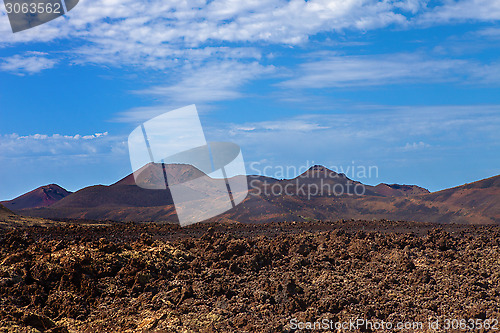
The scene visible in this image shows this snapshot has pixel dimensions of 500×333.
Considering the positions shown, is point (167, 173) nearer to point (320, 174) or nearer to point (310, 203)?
point (320, 174)

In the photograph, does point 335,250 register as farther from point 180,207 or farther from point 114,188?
point 114,188

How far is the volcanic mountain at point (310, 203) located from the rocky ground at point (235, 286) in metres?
26.3

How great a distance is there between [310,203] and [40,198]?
56.4m

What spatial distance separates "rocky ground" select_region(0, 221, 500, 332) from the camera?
970 centimetres

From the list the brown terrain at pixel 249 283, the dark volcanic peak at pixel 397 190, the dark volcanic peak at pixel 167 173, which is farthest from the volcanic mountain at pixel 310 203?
the brown terrain at pixel 249 283

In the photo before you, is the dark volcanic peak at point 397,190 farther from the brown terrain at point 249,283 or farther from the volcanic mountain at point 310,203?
the brown terrain at point 249,283

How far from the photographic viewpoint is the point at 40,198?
82.1m

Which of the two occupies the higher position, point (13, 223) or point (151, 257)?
point (13, 223)

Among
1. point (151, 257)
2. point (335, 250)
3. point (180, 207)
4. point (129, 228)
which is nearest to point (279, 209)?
point (180, 207)

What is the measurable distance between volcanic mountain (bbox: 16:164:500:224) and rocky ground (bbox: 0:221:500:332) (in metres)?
26.3

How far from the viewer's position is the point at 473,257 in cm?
1459

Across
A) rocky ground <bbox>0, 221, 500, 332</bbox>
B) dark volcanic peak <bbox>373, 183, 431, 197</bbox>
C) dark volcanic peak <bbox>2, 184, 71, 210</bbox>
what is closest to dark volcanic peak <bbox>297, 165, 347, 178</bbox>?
dark volcanic peak <bbox>373, 183, 431, 197</bbox>

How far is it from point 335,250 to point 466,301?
4543 mm

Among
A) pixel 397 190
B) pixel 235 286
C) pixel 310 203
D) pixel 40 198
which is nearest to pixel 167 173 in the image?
pixel 40 198
